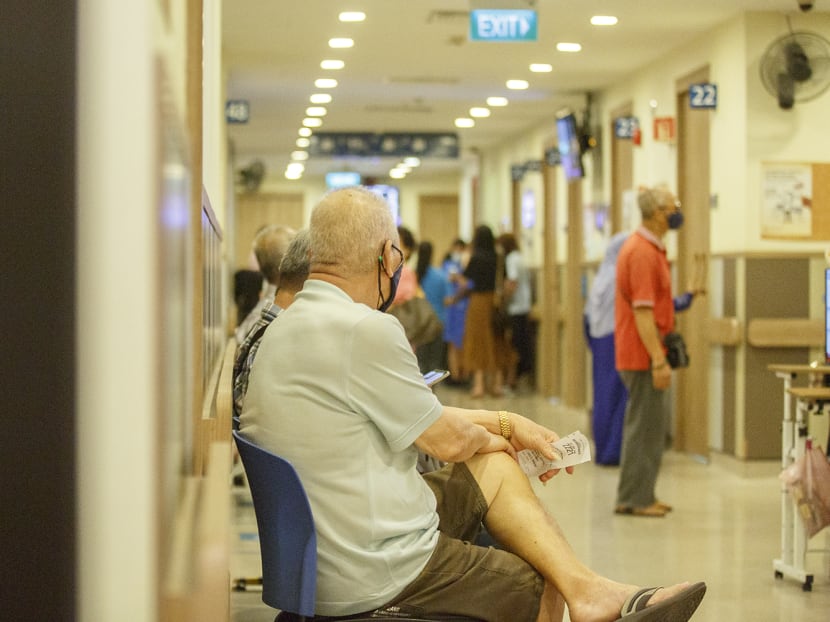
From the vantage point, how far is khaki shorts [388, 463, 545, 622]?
2.60 metres

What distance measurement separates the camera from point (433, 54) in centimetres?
1038

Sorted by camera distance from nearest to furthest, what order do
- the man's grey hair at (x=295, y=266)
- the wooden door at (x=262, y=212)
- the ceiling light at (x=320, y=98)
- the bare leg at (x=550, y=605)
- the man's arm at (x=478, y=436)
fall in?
the man's arm at (x=478, y=436), the bare leg at (x=550, y=605), the man's grey hair at (x=295, y=266), the ceiling light at (x=320, y=98), the wooden door at (x=262, y=212)

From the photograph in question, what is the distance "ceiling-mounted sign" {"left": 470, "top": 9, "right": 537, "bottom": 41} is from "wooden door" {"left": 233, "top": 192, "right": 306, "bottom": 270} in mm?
16454

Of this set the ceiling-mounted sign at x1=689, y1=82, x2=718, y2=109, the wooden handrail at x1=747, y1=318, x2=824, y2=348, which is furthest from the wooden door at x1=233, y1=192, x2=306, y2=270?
the wooden handrail at x1=747, y1=318, x2=824, y2=348

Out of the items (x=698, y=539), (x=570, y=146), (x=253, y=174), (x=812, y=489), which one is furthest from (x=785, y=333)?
(x=253, y=174)

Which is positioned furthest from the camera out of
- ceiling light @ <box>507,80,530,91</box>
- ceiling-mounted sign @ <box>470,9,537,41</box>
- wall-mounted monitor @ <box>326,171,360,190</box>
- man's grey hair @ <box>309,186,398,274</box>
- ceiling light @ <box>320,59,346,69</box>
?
wall-mounted monitor @ <box>326,171,360,190</box>

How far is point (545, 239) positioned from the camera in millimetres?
14562

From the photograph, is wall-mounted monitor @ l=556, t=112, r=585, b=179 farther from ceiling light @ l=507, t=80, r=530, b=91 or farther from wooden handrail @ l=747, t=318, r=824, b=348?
wooden handrail @ l=747, t=318, r=824, b=348

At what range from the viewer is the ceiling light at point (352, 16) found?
28.3 feet

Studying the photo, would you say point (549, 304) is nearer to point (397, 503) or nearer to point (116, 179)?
point (397, 503)

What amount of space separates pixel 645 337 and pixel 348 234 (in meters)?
3.74

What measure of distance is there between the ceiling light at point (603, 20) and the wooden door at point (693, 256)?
35.0 inches

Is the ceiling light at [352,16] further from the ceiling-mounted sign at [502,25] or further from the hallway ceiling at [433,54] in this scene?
the ceiling-mounted sign at [502,25]

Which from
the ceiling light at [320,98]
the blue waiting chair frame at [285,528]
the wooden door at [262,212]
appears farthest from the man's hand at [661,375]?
the wooden door at [262,212]
